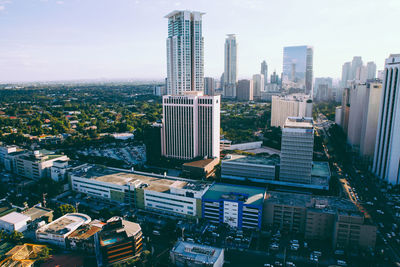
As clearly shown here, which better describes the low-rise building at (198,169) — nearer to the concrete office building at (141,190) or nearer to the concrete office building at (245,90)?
the concrete office building at (141,190)

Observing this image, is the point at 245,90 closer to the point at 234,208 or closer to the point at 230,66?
the point at 230,66

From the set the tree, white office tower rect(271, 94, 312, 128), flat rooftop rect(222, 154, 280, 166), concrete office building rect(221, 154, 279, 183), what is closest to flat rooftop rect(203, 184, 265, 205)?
concrete office building rect(221, 154, 279, 183)

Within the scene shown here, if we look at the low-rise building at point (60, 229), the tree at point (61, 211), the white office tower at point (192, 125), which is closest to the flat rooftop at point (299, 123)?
the white office tower at point (192, 125)

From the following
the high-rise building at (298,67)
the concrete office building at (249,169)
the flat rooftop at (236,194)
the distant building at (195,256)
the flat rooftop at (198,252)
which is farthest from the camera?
the high-rise building at (298,67)

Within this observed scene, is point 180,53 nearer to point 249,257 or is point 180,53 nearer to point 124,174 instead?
point 124,174

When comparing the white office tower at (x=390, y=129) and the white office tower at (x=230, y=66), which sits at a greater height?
the white office tower at (x=230, y=66)

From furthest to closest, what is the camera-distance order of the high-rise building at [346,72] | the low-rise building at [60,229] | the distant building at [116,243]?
the high-rise building at [346,72]
the low-rise building at [60,229]
the distant building at [116,243]
